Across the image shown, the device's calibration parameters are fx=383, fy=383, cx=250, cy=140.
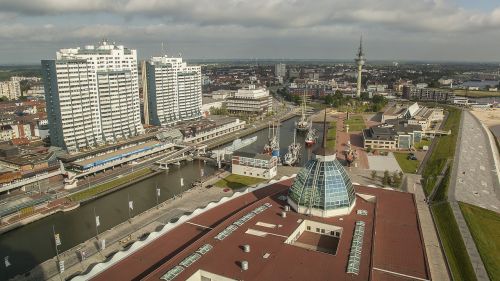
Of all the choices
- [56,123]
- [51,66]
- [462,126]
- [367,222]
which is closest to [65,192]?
[56,123]

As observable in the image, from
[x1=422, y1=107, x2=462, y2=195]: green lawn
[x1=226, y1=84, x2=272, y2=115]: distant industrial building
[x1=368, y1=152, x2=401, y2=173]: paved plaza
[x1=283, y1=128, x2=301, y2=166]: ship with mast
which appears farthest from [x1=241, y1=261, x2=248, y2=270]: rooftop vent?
[x1=226, y1=84, x2=272, y2=115]: distant industrial building

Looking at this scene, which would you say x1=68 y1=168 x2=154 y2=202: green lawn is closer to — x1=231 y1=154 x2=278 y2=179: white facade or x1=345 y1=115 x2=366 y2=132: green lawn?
x1=231 y1=154 x2=278 y2=179: white facade

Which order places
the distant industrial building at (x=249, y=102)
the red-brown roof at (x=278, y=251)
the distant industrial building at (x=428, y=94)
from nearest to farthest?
1. the red-brown roof at (x=278, y=251)
2. the distant industrial building at (x=249, y=102)
3. the distant industrial building at (x=428, y=94)

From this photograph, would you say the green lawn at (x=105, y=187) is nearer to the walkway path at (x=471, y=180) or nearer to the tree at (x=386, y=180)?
the tree at (x=386, y=180)

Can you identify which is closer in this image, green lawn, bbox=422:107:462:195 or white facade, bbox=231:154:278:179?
green lawn, bbox=422:107:462:195

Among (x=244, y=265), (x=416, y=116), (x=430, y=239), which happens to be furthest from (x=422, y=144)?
(x=244, y=265)

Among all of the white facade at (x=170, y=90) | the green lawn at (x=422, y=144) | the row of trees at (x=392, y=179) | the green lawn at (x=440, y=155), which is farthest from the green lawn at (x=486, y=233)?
the white facade at (x=170, y=90)
